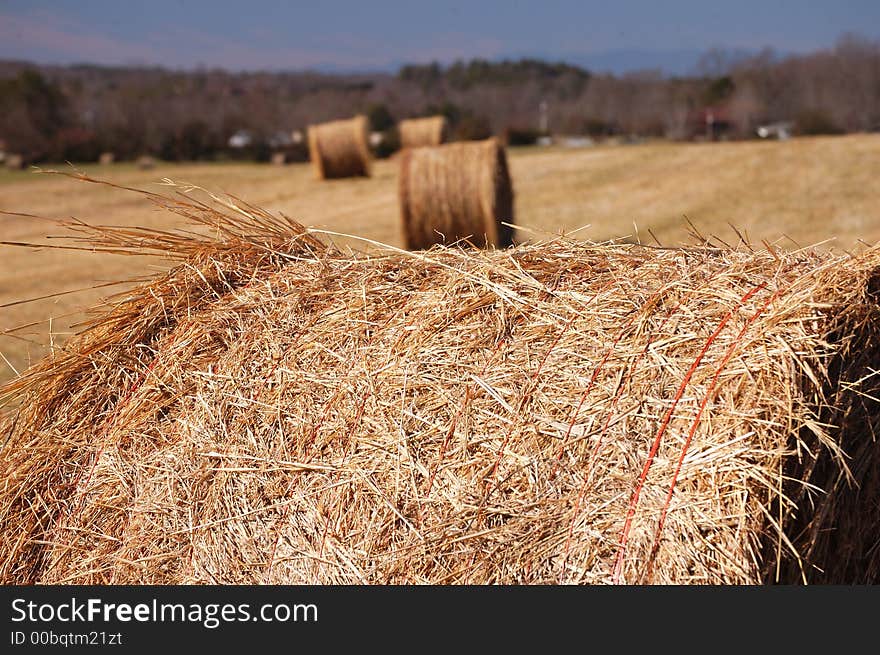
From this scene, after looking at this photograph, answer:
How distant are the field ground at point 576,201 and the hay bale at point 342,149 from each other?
48 centimetres

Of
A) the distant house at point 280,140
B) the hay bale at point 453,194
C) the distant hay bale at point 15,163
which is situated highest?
the hay bale at point 453,194

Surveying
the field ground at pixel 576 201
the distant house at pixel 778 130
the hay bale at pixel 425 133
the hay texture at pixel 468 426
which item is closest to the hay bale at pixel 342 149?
the field ground at pixel 576 201

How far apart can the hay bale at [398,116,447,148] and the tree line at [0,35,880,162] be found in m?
9.63

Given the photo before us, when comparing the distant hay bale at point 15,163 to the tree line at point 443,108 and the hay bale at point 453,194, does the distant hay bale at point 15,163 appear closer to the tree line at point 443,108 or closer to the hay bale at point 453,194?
the tree line at point 443,108

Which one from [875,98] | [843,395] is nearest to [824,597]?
[843,395]

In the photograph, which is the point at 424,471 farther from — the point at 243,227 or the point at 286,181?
the point at 286,181

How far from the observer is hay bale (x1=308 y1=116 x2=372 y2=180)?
23828 mm

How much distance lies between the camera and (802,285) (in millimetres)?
2662

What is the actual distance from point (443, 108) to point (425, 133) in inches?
911

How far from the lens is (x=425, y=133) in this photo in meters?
23.6

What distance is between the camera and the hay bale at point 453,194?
12.0m

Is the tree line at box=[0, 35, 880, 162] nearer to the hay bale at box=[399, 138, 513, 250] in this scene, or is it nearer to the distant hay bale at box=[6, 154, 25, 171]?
the distant hay bale at box=[6, 154, 25, 171]

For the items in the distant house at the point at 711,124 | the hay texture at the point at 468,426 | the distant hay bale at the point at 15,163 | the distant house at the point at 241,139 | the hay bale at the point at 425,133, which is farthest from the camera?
the distant house at the point at 241,139

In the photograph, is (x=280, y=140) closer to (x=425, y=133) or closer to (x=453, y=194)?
(x=425, y=133)
